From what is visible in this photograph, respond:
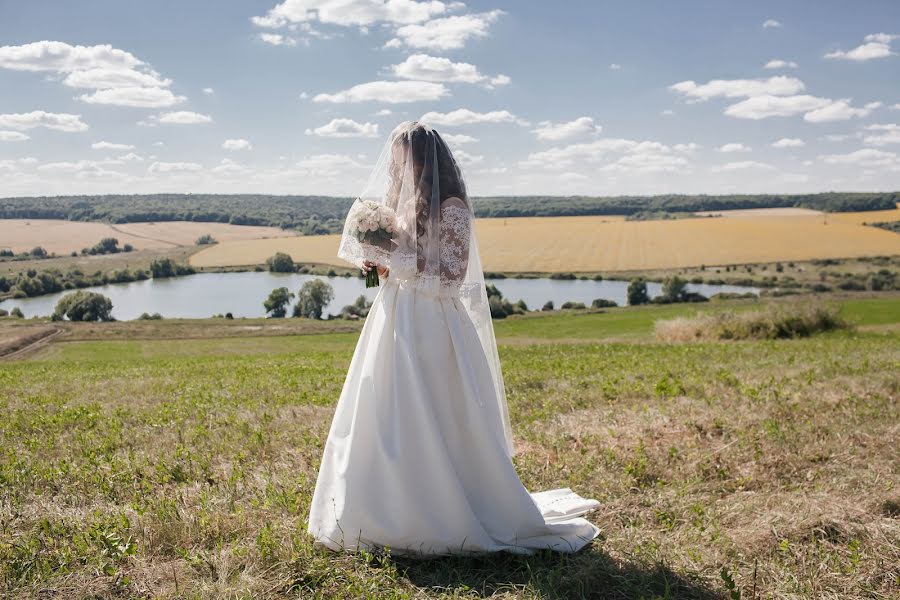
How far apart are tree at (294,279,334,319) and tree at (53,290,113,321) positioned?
72.2ft

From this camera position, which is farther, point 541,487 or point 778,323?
point 778,323

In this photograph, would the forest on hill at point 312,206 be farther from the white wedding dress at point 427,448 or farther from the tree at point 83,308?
the white wedding dress at point 427,448

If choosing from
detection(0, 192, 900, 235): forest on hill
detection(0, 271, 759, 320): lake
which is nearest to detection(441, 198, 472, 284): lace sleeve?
detection(0, 271, 759, 320): lake

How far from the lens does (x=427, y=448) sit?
432cm

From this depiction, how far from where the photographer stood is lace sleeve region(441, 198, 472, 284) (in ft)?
15.3

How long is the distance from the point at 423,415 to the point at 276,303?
273ft

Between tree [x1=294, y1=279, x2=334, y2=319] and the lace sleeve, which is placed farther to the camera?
tree [x1=294, y1=279, x2=334, y2=319]

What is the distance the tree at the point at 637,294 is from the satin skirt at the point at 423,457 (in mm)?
68506

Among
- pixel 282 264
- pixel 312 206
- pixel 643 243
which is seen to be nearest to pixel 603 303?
pixel 643 243

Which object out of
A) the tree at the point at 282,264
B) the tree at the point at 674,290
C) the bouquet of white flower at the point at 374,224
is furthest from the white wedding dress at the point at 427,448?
the tree at the point at 282,264

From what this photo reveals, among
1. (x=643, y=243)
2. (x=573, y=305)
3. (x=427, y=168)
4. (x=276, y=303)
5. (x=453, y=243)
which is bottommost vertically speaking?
(x=276, y=303)

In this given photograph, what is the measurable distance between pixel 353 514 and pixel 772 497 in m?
3.25

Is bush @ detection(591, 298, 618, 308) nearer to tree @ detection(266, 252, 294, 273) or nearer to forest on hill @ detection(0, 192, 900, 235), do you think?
forest on hill @ detection(0, 192, 900, 235)

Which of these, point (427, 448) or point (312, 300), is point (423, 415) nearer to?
point (427, 448)
